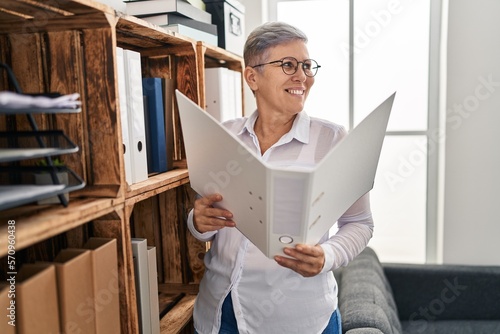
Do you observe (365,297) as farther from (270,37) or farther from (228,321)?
(270,37)

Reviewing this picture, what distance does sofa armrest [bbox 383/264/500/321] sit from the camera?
8.06 feet

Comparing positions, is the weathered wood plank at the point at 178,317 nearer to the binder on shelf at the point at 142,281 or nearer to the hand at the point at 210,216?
the binder on shelf at the point at 142,281

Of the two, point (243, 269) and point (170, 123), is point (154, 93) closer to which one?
point (170, 123)

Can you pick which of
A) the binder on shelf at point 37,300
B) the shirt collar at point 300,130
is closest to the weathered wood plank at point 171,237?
the shirt collar at point 300,130

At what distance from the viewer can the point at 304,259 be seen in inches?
42.3

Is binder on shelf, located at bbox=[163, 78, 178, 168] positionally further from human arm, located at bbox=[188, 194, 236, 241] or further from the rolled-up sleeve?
the rolled-up sleeve

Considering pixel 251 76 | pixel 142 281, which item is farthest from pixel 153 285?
pixel 251 76

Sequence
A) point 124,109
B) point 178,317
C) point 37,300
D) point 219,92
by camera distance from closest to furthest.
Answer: point 37,300, point 124,109, point 178,317, point 219,92

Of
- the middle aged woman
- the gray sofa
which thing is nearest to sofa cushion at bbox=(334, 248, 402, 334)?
the gray sofa

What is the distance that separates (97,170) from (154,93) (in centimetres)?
41

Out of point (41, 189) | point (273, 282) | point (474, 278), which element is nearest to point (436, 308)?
point (474, 278)

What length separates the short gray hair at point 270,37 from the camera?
4.42 ft

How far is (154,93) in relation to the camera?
1.39 m

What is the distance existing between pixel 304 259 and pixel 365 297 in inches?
37.5
